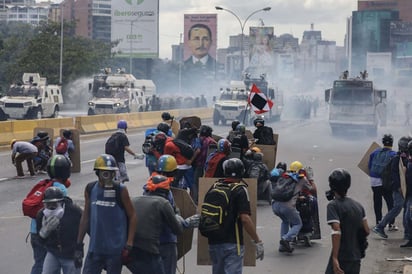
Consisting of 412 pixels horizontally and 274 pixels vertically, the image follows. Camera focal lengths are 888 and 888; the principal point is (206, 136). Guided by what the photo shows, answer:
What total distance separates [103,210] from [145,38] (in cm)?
6821

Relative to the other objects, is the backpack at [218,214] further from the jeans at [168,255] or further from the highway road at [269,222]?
the highway road at [269,222]

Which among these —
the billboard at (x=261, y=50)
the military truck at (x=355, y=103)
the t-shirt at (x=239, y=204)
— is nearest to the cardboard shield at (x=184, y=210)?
the t-shirt at (x=239, y=204)

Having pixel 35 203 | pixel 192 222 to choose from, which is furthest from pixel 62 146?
pixel 192 222

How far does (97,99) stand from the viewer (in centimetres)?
4881

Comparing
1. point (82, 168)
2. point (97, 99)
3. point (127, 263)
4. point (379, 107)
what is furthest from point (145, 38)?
point (127, 263)

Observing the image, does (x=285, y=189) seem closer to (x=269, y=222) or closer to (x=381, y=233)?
(x=381, y=233)

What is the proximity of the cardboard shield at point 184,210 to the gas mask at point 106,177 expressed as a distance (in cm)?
127

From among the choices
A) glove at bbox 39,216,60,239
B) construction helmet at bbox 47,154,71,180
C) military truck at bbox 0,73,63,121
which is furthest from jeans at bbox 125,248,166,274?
military truck at bbox 0,73,63,121

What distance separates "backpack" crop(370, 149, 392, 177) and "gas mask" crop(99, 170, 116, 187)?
737 cm

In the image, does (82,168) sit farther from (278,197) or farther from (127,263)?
(127,263)

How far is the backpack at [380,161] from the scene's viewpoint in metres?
13.7

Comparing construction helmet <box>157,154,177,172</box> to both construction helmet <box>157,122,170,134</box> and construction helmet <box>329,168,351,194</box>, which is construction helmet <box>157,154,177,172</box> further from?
construction helmet <box>157,122,170,134</box>

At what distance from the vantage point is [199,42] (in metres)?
103

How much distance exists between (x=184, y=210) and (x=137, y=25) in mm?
66717
